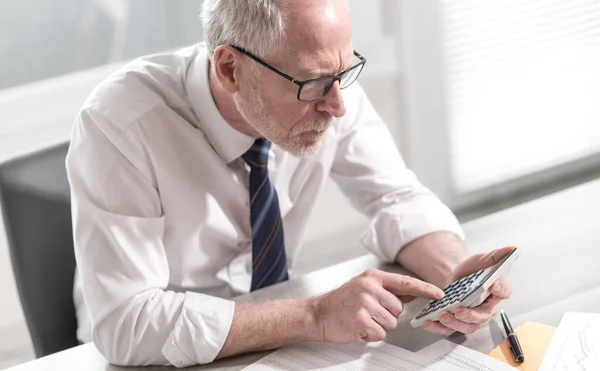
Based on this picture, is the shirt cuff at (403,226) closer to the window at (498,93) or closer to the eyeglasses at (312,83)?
the eyeglasses at (312,83)

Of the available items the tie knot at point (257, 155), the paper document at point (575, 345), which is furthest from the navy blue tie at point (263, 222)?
the paper document at point (575, 345)

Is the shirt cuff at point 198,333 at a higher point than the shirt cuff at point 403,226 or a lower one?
lower

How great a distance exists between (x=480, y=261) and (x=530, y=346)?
19cm

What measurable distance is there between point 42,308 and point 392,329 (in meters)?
0.77

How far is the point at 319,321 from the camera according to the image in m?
1.40

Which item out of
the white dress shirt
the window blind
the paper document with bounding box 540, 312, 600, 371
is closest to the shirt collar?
the white dress shirt

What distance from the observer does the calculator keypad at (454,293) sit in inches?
53.4

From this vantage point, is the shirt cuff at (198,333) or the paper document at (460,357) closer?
the paper document at (460,357)

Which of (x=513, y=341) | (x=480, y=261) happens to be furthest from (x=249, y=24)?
(x=513, y=341)

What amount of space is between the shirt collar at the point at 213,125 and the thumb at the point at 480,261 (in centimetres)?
47

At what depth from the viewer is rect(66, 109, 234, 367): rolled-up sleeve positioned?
141 centimetres

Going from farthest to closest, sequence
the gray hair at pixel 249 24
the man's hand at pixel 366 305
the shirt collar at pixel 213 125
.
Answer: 1. the shirt collar at pixel 213 125
2. the gray hair at pixel 249 24
3. the man's hand at pixel 366 305

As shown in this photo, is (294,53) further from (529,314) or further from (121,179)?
(529,314)

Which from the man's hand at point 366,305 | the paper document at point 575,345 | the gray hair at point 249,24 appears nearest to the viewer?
the paper document at point 575,345
